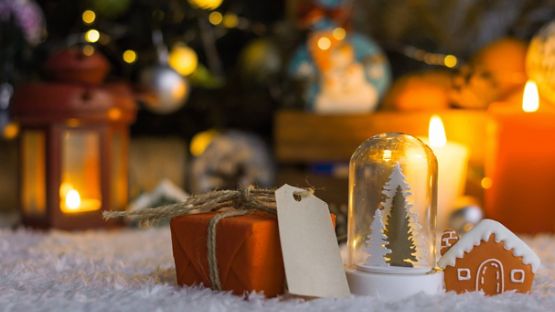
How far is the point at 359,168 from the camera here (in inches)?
35.9

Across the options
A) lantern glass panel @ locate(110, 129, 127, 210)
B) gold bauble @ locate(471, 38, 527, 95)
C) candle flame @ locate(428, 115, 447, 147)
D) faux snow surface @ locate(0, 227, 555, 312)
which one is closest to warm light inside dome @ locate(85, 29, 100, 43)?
lantern glass panel @ locate(110, 129, 127, 210)

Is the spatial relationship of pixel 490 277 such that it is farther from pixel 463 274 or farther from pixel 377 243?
pixel 377 243

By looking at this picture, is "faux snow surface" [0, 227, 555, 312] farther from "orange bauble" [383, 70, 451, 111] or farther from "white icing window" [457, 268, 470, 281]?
"orange bauble" [383, 70, 451, 111]

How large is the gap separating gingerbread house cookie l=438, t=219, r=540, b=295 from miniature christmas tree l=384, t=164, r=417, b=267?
0.06 m

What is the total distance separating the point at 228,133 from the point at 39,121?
555mm

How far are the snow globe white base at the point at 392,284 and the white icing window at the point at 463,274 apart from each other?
0.05 metres

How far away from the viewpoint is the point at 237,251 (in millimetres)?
819

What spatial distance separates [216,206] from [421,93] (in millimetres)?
986

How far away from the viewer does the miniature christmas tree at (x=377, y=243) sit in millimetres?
855

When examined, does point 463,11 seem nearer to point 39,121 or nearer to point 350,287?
point 39,121

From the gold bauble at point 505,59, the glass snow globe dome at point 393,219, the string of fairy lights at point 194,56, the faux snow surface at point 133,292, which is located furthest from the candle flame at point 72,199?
the gold bauble at point 505,59

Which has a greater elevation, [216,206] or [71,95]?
[71,95]

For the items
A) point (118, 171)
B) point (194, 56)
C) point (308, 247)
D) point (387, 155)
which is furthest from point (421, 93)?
point (308, 247)

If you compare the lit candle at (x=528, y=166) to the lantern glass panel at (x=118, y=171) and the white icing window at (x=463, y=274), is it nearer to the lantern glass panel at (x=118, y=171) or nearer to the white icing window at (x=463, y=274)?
the white icing window at (x=463, y=274)
